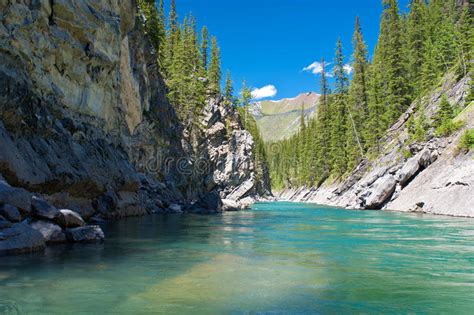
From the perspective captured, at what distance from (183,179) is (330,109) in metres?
40.9

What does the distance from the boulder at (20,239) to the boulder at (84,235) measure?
1.67 metres

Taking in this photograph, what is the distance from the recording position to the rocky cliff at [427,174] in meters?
23.7

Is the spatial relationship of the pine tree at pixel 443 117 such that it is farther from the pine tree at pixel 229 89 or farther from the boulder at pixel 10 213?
the pine tree at pixel 229 89

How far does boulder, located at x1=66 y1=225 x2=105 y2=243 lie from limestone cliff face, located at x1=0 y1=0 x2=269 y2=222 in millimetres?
3369

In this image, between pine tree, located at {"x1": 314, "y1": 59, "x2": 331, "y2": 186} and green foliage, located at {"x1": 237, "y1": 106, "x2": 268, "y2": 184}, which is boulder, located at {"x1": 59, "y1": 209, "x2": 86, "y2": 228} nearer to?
pine tree, located at {"x1": 314, "y1": 59, "x2": 331, "y2": 186}

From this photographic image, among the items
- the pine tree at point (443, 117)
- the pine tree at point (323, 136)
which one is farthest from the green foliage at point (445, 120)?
the pine tree at point (323, 136)

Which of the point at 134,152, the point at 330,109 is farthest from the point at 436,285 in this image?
the point at 330,109

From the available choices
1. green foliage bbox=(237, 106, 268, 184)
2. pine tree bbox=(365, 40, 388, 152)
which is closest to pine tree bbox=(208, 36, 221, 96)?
green foliage bbox=(237, 106, 268, 184)

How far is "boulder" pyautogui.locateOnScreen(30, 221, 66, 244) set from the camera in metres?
12.1

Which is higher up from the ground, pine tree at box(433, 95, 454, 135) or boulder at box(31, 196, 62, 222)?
pine tree at box(433, 95, 454, 135)

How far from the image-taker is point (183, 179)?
4462 cm

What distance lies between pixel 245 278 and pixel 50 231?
7208 millimetres

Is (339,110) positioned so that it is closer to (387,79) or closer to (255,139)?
(387,79)

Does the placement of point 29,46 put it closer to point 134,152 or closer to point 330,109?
point 134,152
